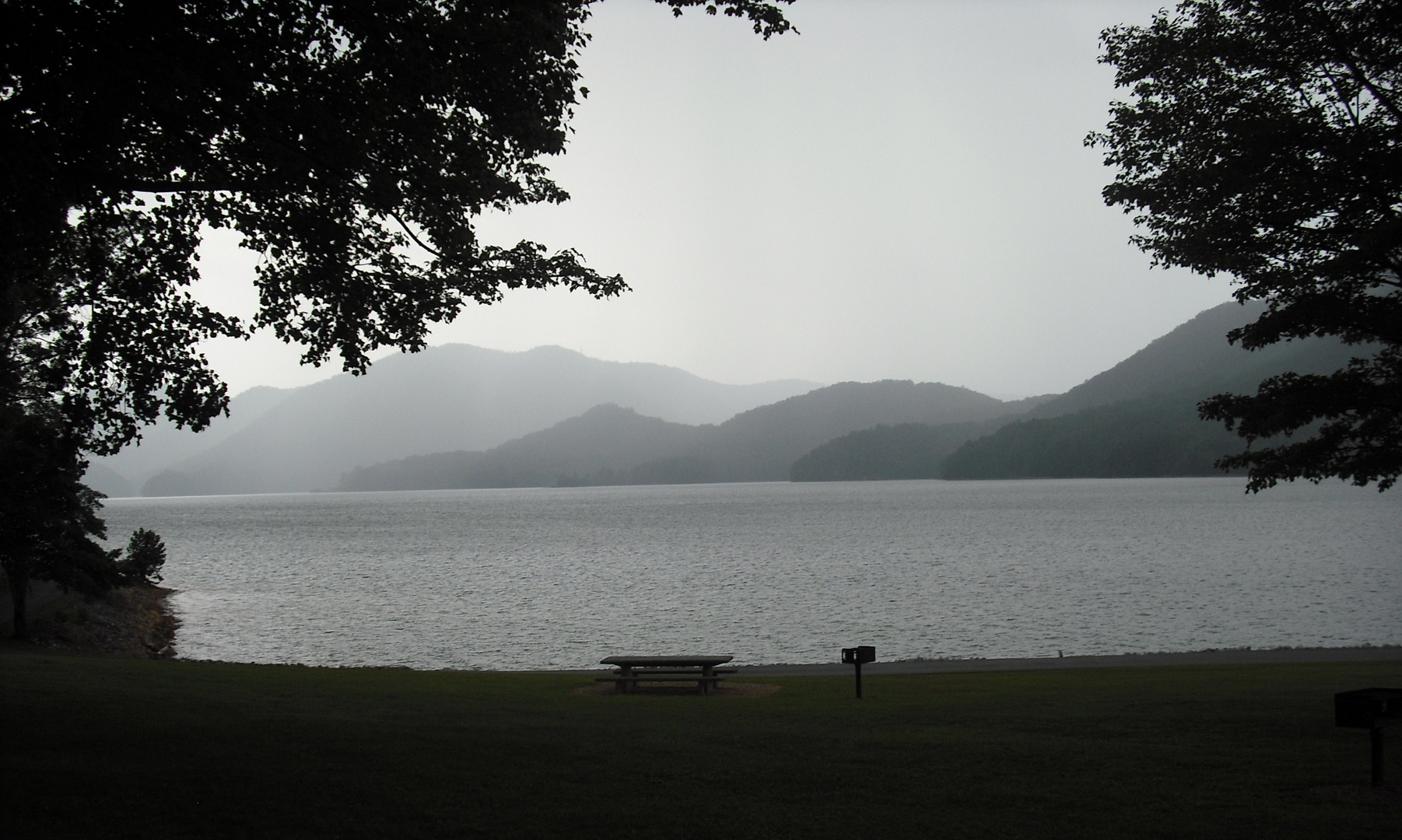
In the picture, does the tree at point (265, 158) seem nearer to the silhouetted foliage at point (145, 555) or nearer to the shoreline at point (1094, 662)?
the shoreline at point (1094, 662)

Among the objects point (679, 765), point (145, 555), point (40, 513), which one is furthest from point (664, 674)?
point (145, 555)

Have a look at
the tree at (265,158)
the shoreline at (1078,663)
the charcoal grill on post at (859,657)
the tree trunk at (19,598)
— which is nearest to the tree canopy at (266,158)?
the tree at (265,158)

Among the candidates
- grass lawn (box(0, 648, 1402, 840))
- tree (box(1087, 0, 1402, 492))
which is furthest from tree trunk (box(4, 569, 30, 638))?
tree (box(1087, 0, 1402, 492))

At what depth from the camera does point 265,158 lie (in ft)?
35.7

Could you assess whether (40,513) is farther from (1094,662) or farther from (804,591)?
(804,591)

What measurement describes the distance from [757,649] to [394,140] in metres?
24.4

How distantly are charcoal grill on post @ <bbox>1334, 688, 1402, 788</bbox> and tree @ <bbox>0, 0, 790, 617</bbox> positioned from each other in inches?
385

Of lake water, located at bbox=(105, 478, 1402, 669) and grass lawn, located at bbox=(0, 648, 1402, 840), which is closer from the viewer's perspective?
grass lawn, located at bbox=(0, 648, 1402, 840)

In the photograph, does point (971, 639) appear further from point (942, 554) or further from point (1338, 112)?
point (942, 554)

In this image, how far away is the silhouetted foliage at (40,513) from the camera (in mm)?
25172

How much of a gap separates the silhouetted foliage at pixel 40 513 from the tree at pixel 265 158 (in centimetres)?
1364

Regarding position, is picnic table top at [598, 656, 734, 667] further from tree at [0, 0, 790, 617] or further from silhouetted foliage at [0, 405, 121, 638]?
silhouetted foliage at [0, 405, 121, 638]

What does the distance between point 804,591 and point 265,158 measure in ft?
137

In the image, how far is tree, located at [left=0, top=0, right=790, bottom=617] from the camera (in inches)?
366
